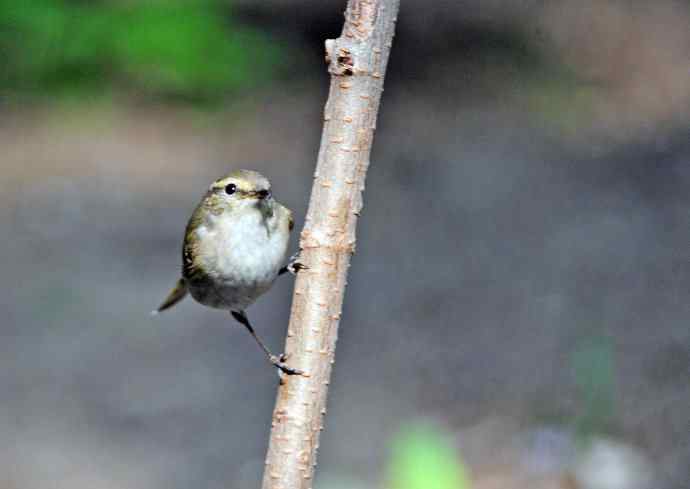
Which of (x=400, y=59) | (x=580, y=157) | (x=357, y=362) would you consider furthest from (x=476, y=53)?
(x=357, y=362)

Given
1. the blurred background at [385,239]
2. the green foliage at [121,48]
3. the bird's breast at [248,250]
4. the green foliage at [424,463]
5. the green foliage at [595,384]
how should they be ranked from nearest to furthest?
the green foliage at [424,463] → the bird's breast at [248,250] → the green foliage at [595,384] → the blurred background at [385,239] → the green foliage at [121,48]

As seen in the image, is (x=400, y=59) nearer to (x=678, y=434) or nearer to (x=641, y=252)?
(x=641, y=252)

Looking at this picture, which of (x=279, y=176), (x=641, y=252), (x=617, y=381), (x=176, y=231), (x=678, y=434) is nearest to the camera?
(x=678, y=434)

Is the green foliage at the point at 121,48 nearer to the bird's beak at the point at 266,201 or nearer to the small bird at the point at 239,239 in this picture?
the small bird at the point at 239,239

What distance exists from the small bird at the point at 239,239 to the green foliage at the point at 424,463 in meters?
1.76

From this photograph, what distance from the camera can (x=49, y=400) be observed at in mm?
6543

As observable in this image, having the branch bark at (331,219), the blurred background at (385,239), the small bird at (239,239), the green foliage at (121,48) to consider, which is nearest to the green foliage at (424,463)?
the branch bark at (331,219)

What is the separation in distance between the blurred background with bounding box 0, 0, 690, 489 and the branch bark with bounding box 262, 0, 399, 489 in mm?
2446

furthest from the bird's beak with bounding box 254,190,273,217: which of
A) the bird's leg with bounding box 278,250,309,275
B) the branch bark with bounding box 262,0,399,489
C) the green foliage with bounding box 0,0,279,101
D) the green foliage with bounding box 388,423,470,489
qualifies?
the green foliage with bounding box 0,0,279,101

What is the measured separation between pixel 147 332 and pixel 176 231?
4.13 ft

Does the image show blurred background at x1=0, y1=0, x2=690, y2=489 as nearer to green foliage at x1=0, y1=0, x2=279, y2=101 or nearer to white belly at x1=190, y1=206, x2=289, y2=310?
green foliage at x1=0, y1=0, x2=279, y2=101

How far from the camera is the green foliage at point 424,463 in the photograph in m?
1.20

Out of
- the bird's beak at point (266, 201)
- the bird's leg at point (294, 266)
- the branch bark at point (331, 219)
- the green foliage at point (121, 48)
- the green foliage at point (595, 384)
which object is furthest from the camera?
the green foliage at point (121, 48)

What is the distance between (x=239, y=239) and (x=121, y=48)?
7337 millimetres
